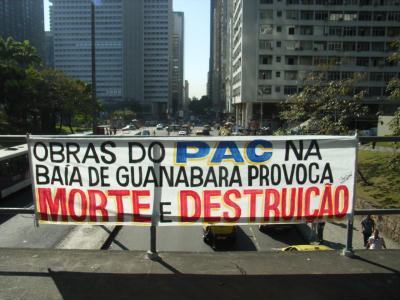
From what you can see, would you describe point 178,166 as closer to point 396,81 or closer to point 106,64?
point 396,81

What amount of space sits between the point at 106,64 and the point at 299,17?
107520 millimetres

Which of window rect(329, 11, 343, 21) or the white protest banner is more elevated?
window rect(329, 11, 343, 21)

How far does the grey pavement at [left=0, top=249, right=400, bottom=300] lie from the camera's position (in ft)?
→ 11.6

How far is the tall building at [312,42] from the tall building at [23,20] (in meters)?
66.3

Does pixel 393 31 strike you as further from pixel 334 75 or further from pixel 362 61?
pixel 334 75

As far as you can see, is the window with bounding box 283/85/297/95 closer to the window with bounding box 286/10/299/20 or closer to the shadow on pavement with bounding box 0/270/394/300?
the window with bounding box 286/10/299/20

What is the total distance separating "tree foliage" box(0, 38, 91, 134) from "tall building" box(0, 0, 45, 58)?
2347 inches

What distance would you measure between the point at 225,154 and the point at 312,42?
256ft

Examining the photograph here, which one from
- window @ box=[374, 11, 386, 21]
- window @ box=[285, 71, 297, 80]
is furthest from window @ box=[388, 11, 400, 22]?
window @ box=[285, 71, 297, 80]

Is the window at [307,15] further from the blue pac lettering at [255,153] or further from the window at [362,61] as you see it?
the blue pac lettering at [255,153]

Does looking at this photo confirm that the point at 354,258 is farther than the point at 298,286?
Yes

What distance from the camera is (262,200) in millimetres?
4238

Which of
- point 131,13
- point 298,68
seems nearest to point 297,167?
point 298,68

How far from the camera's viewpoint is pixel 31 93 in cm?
5066
